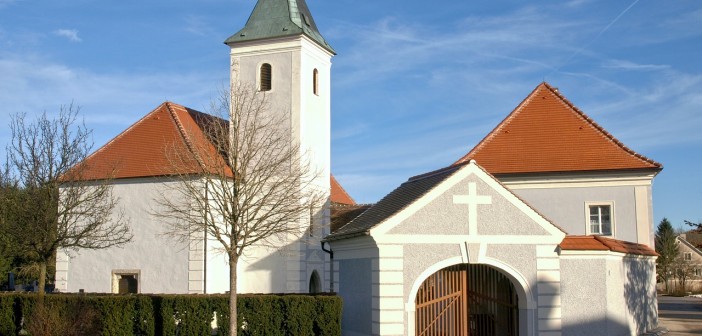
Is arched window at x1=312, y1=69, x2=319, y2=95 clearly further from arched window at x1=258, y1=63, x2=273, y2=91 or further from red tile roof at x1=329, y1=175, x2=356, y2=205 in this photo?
red tile roof at x1=329, y1=175, x2=356, y2=205

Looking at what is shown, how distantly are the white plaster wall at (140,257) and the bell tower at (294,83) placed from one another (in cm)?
305

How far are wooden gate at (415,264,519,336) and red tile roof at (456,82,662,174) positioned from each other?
10938 millimetres

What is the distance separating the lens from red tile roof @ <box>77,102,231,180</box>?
30.8m

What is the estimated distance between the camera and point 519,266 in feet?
65.7

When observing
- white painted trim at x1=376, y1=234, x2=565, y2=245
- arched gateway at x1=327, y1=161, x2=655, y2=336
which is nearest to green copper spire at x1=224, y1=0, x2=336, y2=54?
arched gateway at x1=327, y1=161, x2=655, y2=336

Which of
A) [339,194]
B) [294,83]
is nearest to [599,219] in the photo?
[294,83]

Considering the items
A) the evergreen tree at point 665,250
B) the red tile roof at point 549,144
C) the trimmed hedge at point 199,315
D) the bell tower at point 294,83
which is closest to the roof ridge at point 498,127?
the red tile roof at point 549,144

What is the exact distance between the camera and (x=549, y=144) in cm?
3225

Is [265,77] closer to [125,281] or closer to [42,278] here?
[125,281]

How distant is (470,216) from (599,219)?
13416mm

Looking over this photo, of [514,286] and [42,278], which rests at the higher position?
[42,278]

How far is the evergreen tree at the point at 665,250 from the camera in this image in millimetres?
81562

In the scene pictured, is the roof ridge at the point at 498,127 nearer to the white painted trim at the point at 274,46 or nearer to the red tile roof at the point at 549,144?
the red tile roof at the point at 549,144

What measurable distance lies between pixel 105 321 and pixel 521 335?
11.3 metres
